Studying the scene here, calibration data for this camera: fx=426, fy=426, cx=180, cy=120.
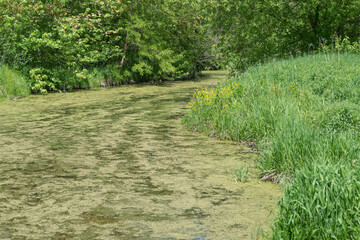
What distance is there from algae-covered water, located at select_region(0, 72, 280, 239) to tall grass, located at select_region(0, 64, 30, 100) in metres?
4.77

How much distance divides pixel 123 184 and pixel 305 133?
261cm

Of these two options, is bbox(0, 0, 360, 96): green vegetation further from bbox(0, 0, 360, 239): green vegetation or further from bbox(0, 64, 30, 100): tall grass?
bbox(0, 64, 30, 100): tall grass

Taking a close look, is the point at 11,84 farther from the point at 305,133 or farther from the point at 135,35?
the point at 305,133

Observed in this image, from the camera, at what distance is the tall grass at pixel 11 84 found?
15.4 m

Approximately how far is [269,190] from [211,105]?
4.33 metres

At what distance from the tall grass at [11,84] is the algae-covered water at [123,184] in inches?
188

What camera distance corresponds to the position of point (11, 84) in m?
15.7

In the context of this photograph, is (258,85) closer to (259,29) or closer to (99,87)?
(259,29)

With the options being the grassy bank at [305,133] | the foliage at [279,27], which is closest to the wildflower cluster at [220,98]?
the grassy bank at [305,133]

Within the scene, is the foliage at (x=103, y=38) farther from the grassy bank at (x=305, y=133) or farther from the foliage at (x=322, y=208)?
the foliage at (x=322, y=208)

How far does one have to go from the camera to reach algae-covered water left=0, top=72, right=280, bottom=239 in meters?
4.38

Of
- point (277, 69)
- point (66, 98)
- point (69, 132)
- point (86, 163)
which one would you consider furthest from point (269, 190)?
point (66, 98)

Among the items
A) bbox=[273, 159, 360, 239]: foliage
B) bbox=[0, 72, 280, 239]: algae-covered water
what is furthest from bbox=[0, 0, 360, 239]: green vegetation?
bbox=[0, 72, 280, 239]: algae-covered water

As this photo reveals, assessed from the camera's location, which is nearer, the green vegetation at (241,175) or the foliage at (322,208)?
the foliage at (322,208)
